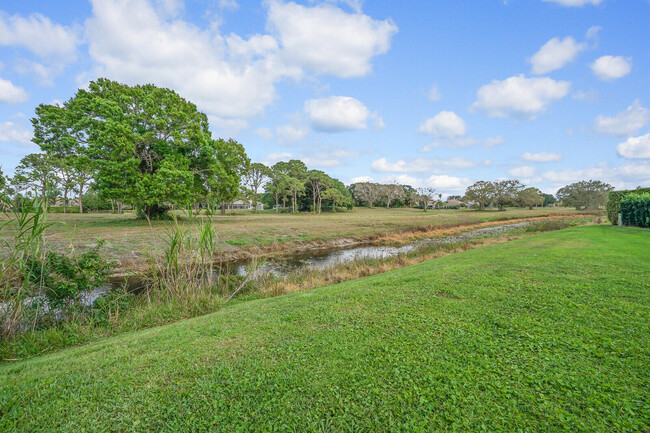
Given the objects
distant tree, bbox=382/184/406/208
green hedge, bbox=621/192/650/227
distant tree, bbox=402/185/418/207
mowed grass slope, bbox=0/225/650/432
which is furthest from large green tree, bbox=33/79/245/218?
distant tree, bbox=402/185/418/207

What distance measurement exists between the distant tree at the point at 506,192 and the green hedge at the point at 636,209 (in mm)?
57420

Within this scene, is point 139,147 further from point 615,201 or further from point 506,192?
point 506,192

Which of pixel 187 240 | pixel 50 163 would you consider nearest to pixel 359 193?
pixel 50 163

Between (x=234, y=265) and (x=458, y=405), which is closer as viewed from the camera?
(x=458, y=405)

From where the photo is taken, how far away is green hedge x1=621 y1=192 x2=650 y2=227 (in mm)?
15188

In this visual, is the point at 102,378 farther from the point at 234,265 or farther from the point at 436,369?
the point at 234,265

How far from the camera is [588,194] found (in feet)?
178

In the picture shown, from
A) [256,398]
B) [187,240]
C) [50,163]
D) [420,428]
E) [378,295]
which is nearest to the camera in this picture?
[420,428]

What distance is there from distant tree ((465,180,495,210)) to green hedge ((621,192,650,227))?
57.6 meters

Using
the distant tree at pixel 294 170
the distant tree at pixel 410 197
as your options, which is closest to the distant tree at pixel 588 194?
the distant tree at pixel 410 197

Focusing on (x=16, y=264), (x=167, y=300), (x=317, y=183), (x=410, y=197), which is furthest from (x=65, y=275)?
(x=410, y=197)

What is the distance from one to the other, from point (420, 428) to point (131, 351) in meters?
3.69

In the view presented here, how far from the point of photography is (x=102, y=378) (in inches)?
115

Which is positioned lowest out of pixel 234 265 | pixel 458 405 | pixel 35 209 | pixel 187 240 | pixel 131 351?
pixel 234 265
